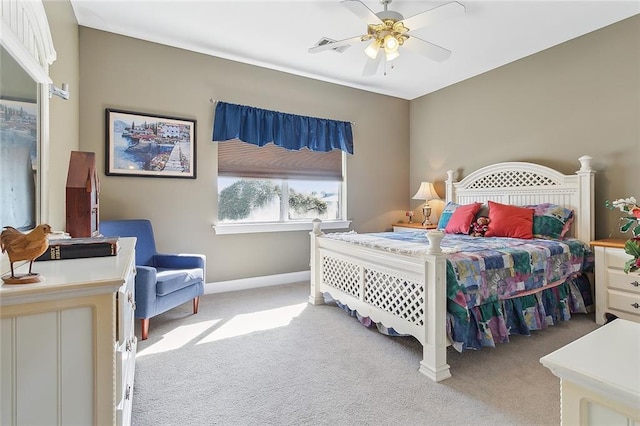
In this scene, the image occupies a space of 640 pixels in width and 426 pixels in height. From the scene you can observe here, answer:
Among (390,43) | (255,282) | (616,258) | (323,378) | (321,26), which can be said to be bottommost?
(323,378)

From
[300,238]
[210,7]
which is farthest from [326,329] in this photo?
[210,7]

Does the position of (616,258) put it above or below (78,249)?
below

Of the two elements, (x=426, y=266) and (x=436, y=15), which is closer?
(x=426, y=266)

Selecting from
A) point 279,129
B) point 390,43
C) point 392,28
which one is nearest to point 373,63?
point 390,43

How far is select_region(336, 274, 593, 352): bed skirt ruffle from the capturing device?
2.14m

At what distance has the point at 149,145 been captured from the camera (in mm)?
3369

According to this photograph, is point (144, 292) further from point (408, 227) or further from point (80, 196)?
point (408, 227)

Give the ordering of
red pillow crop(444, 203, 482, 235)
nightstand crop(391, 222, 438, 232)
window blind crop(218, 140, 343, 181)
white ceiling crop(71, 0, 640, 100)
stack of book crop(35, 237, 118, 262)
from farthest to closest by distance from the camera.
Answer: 1. nightstand crop(391, 222, 438, 232)
2. window blind crop(218, 140, 343, 181)
3. red pillow crop(444, 203, 482, 235)
4. white ceiling crop(71, 0, 640, 100)
5. stack of book crop(35, 237, 118, 262)

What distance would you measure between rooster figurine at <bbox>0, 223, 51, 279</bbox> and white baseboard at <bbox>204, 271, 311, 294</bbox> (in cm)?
286

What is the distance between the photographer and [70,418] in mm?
936

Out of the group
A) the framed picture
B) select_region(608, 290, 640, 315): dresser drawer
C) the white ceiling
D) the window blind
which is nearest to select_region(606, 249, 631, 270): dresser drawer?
select_region(608, 290, 640, 315): dresser drawer

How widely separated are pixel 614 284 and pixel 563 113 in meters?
1.83

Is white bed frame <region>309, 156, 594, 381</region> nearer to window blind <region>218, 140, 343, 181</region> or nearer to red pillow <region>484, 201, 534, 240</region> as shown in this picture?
red pillow <region>484, 201, 534, 240</region>

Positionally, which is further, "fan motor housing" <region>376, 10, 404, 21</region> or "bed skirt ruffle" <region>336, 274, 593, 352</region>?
"fan motor housing" <region>376, 10, 404, 21</region>
